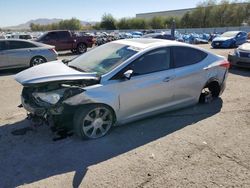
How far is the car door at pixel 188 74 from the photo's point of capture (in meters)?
5.92

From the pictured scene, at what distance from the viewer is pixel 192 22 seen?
259 ft

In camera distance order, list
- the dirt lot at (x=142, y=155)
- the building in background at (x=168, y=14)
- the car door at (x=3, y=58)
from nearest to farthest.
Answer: the dirt lot at (x=142, y=155) < the car door at (x=3, y=58) < the building in background at (x=168, y=14)

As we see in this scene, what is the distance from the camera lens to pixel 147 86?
5.40 meters

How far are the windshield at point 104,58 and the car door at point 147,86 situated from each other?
27 centimetres

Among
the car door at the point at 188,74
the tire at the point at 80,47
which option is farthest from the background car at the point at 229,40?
the car door at the point at 188,74

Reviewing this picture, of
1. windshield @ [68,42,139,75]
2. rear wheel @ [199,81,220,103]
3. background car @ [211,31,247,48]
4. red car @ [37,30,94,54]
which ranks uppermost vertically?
windshield @ [68,42,139,75]

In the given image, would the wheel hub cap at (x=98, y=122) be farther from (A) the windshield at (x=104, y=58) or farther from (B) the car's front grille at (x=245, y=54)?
(B) the car's front grille at (x=245, y=54)

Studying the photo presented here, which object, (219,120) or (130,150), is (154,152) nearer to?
(130,150)

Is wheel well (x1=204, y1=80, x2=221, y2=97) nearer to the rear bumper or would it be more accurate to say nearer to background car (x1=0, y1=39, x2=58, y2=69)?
the rear bumper

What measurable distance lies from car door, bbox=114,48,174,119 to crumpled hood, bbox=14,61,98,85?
0.61m

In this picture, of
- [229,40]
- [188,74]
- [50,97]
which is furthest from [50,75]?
[229,40]

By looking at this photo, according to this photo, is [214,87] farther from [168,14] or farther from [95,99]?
[168,14]

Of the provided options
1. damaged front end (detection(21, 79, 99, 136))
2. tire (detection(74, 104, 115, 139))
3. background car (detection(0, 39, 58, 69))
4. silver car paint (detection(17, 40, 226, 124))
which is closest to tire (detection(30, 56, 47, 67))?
background car (detection(0, 39, 58, 69))

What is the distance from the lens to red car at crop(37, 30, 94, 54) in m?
20.0
